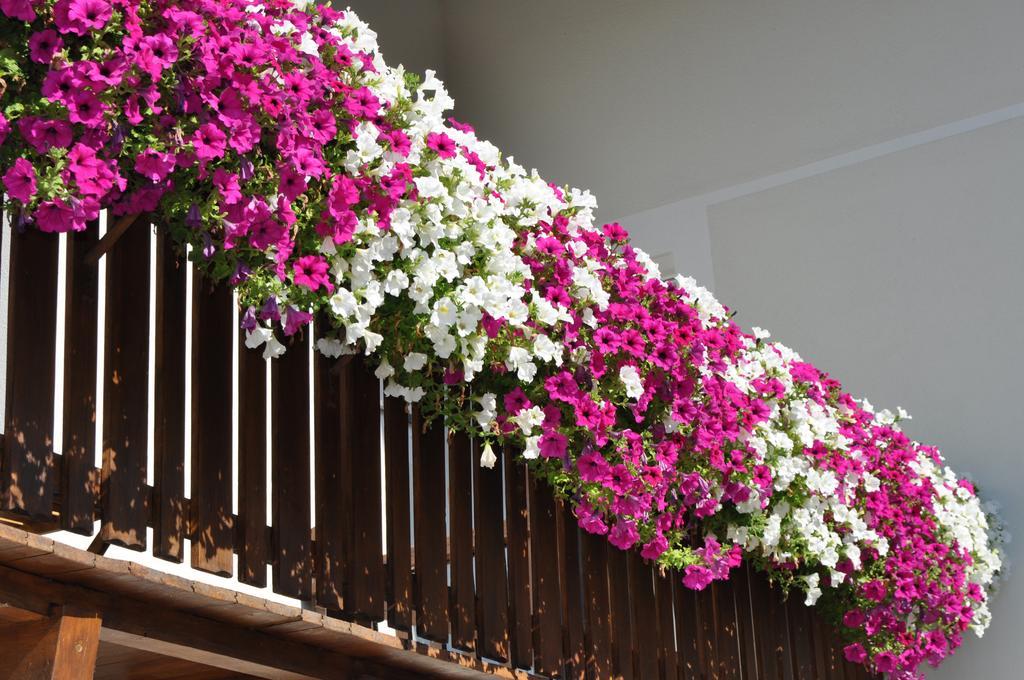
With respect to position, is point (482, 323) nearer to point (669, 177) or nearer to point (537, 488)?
point (537, 488)

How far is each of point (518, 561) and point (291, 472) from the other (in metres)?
0.81

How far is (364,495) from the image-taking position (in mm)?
3111

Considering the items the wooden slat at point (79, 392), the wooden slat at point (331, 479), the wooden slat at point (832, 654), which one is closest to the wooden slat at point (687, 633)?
the wooden slat at point (832, 654)

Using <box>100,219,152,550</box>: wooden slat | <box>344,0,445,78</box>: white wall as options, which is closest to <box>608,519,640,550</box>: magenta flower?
<box>100,219,152,550</box>: wooden slat

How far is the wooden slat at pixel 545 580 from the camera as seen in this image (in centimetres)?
352

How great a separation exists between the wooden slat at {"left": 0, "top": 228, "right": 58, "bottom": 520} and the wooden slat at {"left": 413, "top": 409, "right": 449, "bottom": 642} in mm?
1020

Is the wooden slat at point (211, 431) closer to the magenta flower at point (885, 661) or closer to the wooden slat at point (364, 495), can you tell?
the wooden slat at point (364, 495)

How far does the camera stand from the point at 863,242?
20.4 feet

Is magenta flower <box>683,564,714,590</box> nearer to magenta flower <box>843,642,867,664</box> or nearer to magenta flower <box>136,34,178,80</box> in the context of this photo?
magenta flower <box>843,642,867,664</box>

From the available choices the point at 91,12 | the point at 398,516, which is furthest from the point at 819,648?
the point at 91,12

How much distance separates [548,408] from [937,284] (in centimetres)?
350

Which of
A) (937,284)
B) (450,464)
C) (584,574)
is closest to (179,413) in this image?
(450,464)

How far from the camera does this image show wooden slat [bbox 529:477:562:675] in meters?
3.52

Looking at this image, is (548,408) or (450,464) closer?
(548,408)
